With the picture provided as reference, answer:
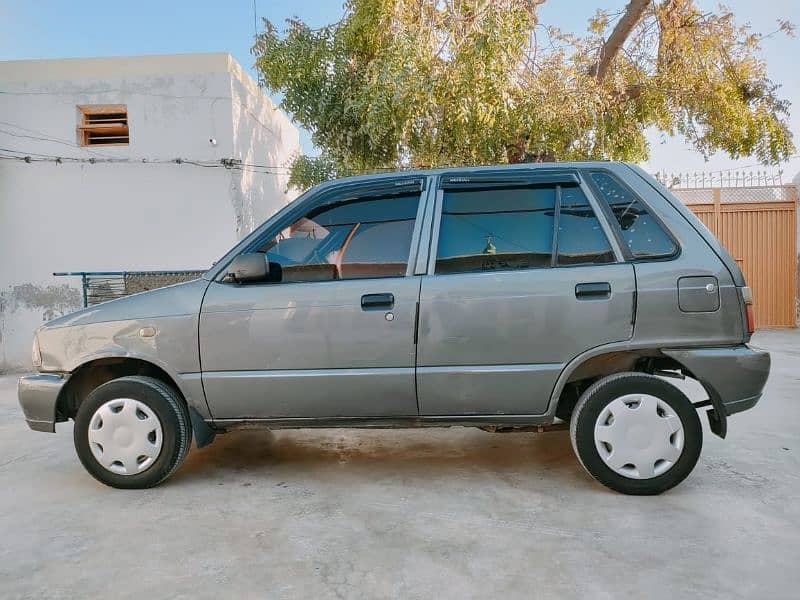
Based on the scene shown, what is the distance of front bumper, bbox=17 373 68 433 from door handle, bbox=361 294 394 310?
1.85 meters

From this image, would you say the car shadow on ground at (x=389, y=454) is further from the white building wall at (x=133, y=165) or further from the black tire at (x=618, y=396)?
the white building wall at (x=133, y=165)

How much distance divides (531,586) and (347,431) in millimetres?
2753

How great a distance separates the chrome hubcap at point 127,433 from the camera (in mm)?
3408

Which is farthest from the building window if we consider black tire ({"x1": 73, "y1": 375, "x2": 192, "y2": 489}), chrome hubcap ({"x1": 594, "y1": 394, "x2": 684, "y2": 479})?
chrome hubcap ({"x1": 594, "y1": 394, "x2": 684, "y2": 479})

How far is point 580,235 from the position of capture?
3.29 meters

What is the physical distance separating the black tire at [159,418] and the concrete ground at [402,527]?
0.11m

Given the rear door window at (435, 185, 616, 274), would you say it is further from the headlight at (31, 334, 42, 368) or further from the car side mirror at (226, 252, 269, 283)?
the headlight at (31, 334, 42, 368)

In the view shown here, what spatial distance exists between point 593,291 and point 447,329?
79cm

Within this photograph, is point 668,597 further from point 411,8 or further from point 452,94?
point 411,8

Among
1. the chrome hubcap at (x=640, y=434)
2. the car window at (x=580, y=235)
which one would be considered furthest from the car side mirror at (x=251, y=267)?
the chrome hubcap at (x=640, y=434)

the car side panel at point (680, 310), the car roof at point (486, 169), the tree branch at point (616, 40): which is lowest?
the car side panel at point (680, 310)

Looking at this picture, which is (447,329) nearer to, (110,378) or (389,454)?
(389,454)

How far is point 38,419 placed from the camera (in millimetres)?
3551

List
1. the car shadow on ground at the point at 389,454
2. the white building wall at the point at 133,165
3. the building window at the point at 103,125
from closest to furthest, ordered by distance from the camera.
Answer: the car shadow on ground at the point at 389,454 → the white building wall at the point at 133,165 → the building window at the point at 103,125
